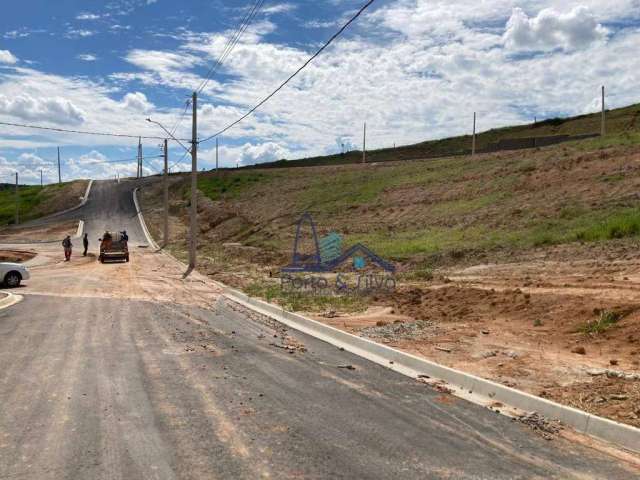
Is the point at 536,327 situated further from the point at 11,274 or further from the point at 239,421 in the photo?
the point at 11,274

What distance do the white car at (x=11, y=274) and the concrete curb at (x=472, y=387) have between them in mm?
13862

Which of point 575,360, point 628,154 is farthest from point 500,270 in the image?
point 628,154

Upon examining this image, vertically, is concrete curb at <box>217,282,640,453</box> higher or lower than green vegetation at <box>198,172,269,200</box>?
lower

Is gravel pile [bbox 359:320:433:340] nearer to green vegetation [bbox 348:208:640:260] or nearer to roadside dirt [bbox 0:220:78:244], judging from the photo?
green vegetation [bbox 348:208:640:260]

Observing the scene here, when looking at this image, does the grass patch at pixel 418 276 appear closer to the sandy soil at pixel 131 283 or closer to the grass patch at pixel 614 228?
Answer: the grass patch at pixel 614 228

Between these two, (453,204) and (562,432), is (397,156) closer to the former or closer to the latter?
(453,204)

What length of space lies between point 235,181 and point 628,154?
52071 millimetres

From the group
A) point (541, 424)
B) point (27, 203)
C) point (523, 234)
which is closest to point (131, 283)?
point (523, 234)

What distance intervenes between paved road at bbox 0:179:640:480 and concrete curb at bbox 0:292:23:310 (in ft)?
20.9

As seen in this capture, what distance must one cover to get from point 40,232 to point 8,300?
4642 cm

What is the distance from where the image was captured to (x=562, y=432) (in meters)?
6.19

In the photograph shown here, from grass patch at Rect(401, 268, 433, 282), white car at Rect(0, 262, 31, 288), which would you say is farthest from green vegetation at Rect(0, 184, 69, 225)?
grass patch at Rect(401, 268, 433, 282)

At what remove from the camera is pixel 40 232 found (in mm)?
59531

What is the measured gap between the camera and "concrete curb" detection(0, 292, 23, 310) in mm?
16541
